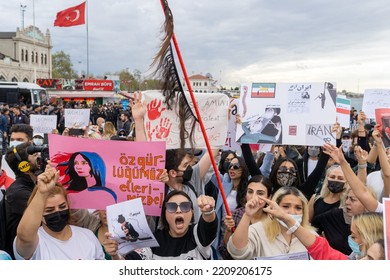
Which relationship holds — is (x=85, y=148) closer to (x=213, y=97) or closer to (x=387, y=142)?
(x=213, y=97)

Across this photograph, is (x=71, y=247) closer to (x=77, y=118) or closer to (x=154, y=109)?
(x=154, y=109)

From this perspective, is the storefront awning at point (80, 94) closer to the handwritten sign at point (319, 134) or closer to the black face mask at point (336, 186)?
the handwritten sign at point (319, 134)

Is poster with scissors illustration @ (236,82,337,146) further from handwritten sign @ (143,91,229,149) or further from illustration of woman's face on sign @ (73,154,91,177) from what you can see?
illustration of woman's face on sign @ (73,154,91,177)

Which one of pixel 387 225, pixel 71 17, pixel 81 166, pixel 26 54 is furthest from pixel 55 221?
pixel 26 54

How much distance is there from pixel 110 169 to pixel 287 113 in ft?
6.77

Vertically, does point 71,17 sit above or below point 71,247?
above

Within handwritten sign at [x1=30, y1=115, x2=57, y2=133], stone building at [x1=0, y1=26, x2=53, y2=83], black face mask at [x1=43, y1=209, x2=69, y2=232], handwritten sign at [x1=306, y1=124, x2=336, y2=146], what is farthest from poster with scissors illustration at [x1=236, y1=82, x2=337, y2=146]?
stone building at [x1=0, y1=26, x2=53, y2=83]

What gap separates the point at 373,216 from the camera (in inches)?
106

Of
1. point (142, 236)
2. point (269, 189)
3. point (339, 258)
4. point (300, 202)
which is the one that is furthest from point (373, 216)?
point (142, 236)

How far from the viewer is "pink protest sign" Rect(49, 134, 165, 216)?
3.41 meters

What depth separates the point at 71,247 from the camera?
2.89 metres

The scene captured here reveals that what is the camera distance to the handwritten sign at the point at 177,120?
4.14 m
